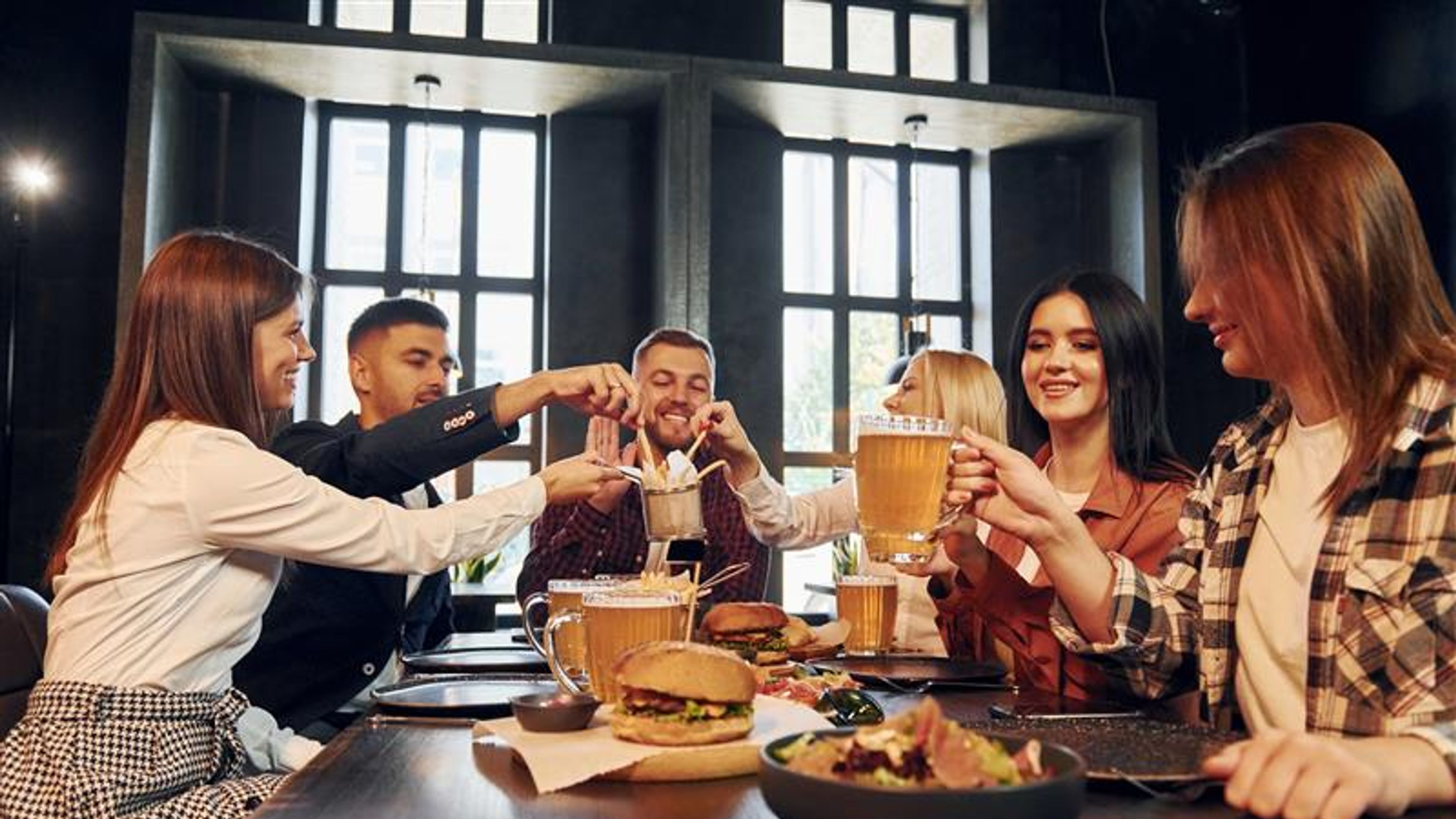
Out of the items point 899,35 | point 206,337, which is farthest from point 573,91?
point 206,337

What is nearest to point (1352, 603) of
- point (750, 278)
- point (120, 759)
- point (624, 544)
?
point (120, 759)

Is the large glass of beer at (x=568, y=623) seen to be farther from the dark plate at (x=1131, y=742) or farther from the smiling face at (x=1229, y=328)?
the smiling face at (x=1229, y=328)

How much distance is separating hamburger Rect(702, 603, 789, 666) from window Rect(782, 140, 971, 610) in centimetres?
371

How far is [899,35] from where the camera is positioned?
19.7ft

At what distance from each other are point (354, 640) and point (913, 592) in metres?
1.36

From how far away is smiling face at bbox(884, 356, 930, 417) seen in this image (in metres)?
3.08

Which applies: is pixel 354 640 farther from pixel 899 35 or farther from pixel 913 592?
pixel 899 35

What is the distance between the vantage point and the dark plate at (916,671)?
5.62ft

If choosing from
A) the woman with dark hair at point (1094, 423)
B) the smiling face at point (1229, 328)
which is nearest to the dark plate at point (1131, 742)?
the smiling face at point (1229, 328)

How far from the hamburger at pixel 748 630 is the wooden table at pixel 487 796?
2.12 ft

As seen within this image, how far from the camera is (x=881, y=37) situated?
19.7 ft

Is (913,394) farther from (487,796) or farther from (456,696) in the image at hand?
(487,796)

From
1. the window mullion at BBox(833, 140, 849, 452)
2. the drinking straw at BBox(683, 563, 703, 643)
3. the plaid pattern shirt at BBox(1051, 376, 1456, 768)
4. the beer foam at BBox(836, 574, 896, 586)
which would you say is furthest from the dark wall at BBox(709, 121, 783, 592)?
the plaid pattern shirt at BBox(1051, 376, 1456, 768)

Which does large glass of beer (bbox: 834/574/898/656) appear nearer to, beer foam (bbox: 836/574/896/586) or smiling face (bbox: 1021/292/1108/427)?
beer foam (bbox: 836/574/896/586)
